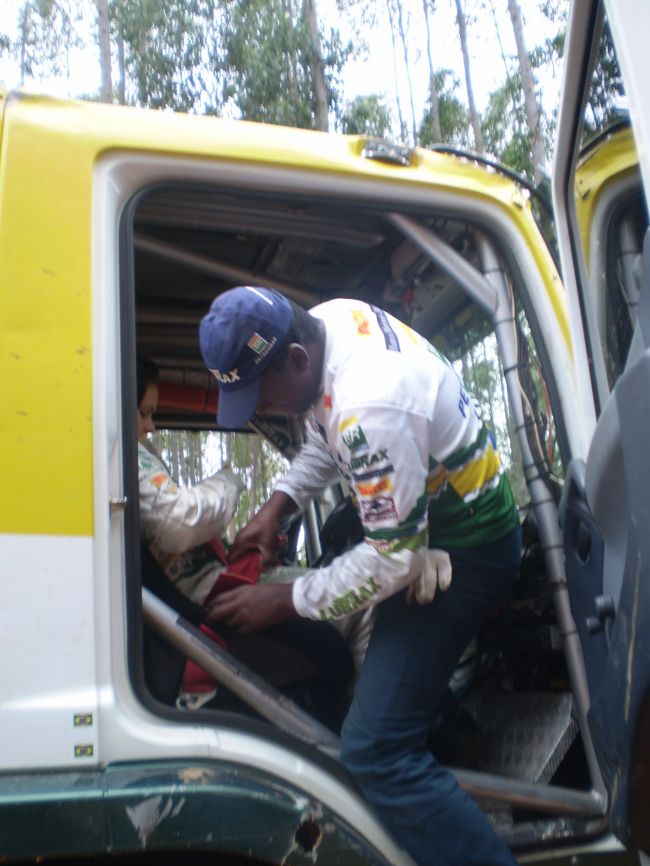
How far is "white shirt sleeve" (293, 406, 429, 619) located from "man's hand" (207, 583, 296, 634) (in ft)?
0.65

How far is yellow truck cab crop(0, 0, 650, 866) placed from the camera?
65.0 inches

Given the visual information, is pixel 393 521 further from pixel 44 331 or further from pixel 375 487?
pixel 44 331

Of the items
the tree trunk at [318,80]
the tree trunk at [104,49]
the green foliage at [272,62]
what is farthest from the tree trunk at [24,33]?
the tree trunk at [318,80]

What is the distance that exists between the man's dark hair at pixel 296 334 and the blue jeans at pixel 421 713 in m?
0.66

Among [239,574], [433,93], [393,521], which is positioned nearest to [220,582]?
[239,574]

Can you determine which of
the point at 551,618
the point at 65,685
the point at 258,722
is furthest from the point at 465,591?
the point at 65,685

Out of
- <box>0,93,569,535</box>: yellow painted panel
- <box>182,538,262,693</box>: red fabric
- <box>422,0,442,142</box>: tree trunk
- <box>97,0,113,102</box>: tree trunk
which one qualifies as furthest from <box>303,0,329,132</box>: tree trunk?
<box>0,93,569,535</box>: yellow painted panel

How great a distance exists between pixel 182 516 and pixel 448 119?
13.0m

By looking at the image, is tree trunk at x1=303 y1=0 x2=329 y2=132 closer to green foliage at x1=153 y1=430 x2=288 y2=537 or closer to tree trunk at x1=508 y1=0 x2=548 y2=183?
tree trunk at x1=508 y1=0 x2=548 y2=183

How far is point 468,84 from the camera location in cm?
1478

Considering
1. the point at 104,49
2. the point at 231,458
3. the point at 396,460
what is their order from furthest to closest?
the point at 104,49
the point at 231,458
the point at 396,460

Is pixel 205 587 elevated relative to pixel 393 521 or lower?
lower

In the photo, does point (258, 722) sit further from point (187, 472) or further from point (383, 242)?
point (187, 472)

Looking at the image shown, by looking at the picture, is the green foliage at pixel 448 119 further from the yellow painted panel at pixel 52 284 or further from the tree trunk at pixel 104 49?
the yellow painted panel at pixel 52 284
